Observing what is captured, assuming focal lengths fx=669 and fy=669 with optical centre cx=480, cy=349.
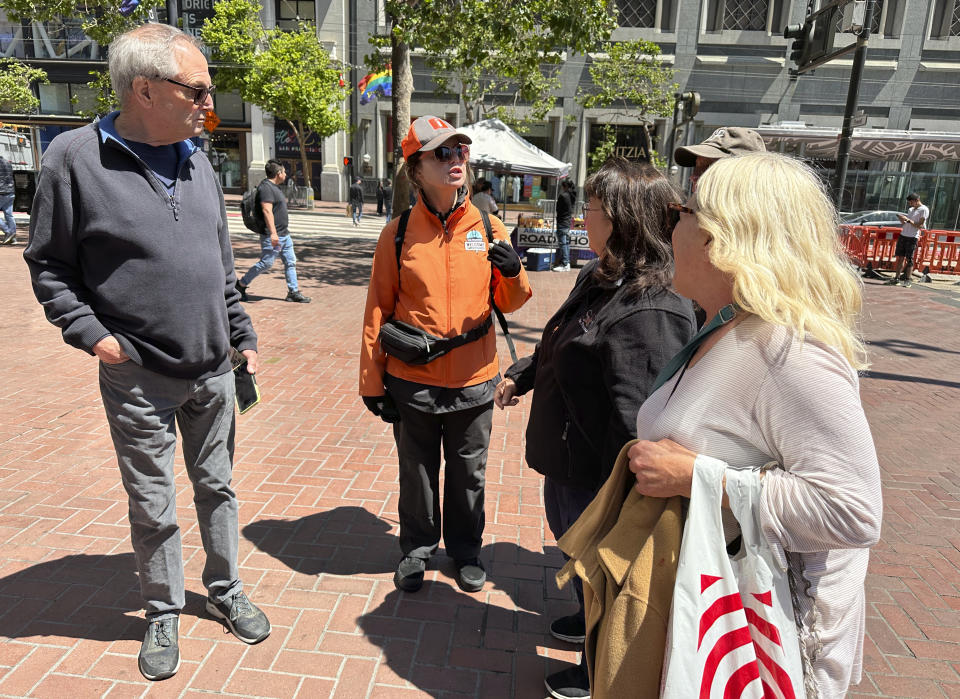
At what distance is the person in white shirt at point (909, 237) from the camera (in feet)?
44.1

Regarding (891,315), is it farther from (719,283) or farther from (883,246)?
(719,283)

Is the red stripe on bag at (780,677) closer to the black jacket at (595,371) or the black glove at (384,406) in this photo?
the black jacket at (595,371)

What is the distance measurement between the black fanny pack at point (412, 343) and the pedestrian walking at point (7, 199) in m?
13.5

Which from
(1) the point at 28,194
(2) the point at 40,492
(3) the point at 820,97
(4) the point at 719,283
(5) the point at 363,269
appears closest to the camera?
(4) the point at 719,283

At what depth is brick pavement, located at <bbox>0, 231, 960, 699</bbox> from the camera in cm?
255

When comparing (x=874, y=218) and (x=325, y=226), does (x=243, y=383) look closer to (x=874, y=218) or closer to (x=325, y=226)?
(x=325, y=226)

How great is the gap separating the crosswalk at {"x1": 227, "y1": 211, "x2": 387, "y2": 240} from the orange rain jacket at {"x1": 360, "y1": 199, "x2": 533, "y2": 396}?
604 inches

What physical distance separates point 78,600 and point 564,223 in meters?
12.2

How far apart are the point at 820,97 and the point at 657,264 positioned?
3250cm

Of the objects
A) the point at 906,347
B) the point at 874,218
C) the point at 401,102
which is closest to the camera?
the point at 906,347

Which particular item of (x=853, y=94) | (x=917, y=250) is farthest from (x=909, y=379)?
(x=917, y=250)

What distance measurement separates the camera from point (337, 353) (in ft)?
23.2

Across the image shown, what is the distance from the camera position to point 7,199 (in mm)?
13523

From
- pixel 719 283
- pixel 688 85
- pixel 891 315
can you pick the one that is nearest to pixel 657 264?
pixel 719 283
